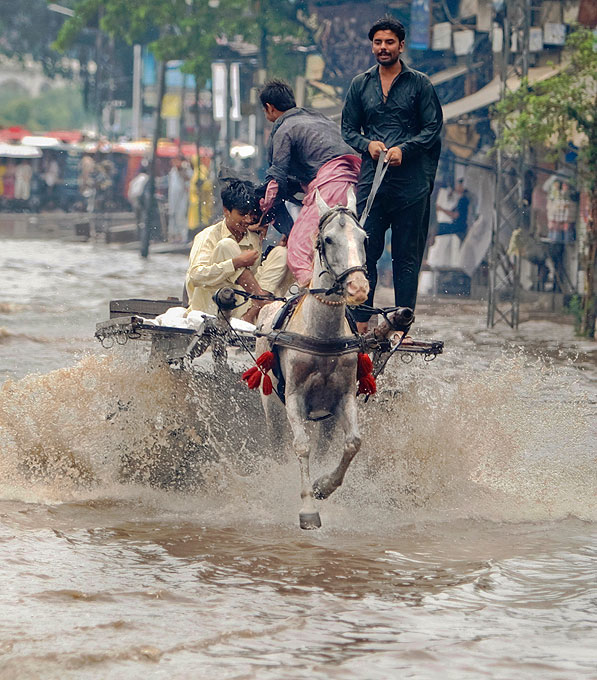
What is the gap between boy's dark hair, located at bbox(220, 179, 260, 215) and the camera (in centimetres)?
798

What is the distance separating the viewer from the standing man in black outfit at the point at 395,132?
750 centimetres

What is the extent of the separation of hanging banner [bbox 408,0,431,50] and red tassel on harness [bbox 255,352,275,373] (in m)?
16.2

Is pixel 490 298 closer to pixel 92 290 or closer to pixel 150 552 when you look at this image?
pixel 92 290

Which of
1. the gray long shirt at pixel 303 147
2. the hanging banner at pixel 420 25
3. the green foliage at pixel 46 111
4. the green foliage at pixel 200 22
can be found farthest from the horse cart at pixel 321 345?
the green foliage at pixel 46 111

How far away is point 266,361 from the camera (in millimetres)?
7008

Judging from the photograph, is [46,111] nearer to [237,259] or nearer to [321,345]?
[237,259]

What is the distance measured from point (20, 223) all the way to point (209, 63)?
37.0 feet

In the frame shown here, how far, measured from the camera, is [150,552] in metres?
6.62

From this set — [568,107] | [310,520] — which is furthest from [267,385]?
[568,107]

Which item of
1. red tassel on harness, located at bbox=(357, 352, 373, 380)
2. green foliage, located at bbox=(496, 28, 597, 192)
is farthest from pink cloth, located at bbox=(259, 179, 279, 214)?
green foliage, located at bbox=(496, 28, 597, 192)

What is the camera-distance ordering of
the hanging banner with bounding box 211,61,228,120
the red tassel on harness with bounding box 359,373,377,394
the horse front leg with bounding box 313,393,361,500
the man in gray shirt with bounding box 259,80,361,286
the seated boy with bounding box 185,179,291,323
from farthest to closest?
the hanging banner with bounding box 211,61,228,120 < the seated boy with bounding box 185,179,291,323 < the man in gray shirt with bounding box 259,80,361,286 < the red tassel on harness with bounding box 359,373,377,394 < the horse front leg with bounding box 313,393,361,500

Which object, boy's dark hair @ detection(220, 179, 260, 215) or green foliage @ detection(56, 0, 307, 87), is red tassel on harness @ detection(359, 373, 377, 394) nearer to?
boy's dark hair @ detection(220, 179, 260, 215)

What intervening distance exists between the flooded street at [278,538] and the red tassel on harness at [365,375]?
641 millimetres

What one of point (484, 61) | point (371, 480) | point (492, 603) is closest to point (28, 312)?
point (484, 61)
